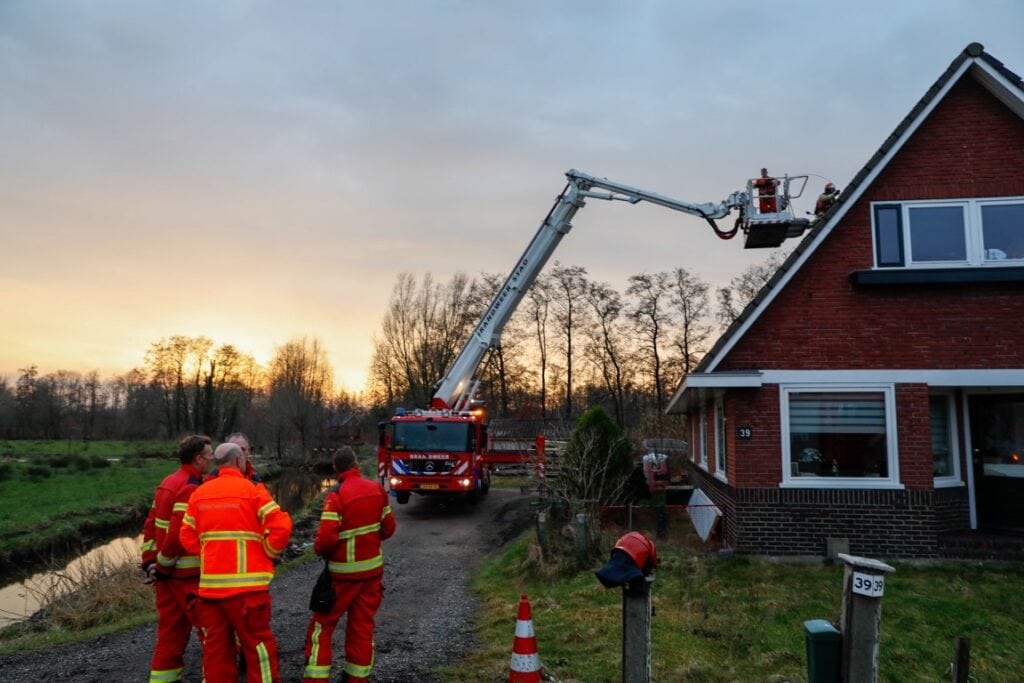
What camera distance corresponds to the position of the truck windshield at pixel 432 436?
1522cm

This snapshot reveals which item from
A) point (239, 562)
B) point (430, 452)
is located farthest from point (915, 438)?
point (430, 452)

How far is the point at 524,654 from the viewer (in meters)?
4.79

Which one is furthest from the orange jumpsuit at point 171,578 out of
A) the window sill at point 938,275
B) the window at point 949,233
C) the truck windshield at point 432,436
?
the truck windshield at point 432,436

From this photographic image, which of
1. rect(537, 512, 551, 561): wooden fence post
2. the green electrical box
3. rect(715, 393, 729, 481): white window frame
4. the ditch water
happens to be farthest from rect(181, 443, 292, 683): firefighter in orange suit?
rect(715, 393, 729, 481): white window frame

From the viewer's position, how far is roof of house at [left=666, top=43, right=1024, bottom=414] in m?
8.92

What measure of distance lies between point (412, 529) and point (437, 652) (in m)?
7.80

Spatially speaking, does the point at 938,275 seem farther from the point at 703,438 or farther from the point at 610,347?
the point at 610,347

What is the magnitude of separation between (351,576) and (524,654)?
1437mm

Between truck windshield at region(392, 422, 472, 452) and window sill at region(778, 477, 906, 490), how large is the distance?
7.92 m

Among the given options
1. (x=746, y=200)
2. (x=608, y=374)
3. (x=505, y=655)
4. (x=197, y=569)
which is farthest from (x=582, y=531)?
(x=608, y=374)

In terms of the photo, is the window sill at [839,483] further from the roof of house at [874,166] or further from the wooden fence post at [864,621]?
the wooden fence post at [864,621]

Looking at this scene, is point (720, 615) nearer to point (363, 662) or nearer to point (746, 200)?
point (363, 662)

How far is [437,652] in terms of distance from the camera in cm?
630

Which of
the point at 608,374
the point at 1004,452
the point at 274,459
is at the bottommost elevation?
the point at 274,459
